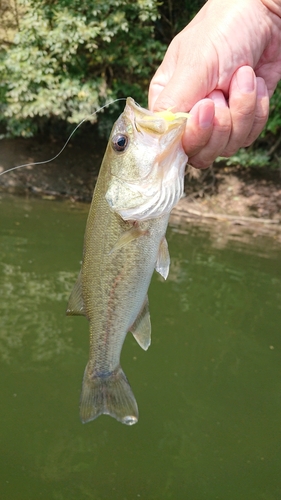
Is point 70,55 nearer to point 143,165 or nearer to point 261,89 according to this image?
point 261,89

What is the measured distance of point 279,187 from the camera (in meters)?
11.0

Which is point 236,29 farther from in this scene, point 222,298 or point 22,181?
point 22,181

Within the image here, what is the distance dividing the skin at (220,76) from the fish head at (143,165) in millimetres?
128

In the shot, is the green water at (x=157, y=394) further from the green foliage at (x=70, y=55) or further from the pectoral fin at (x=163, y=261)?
the green foliage at (x=70, y=55)

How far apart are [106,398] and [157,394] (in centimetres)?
224

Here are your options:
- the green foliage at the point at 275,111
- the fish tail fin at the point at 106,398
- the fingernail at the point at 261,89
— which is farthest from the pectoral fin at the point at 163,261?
the green foliage at the point at 275,111

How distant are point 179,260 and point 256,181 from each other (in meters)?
4.66

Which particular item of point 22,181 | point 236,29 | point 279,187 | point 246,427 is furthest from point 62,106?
point 236,29

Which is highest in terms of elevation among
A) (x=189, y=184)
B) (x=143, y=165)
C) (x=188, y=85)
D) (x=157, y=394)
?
(x=188, y=85)

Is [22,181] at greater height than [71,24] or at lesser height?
lesser


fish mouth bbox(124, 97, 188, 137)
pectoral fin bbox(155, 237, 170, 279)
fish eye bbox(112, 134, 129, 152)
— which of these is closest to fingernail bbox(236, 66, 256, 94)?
fish mouth bbox(124, 97, 188, 137)

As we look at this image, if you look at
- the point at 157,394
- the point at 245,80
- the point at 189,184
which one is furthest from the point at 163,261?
the point at 189,184

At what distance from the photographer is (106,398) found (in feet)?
7.47

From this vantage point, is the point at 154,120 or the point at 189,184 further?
the point at 189,184
